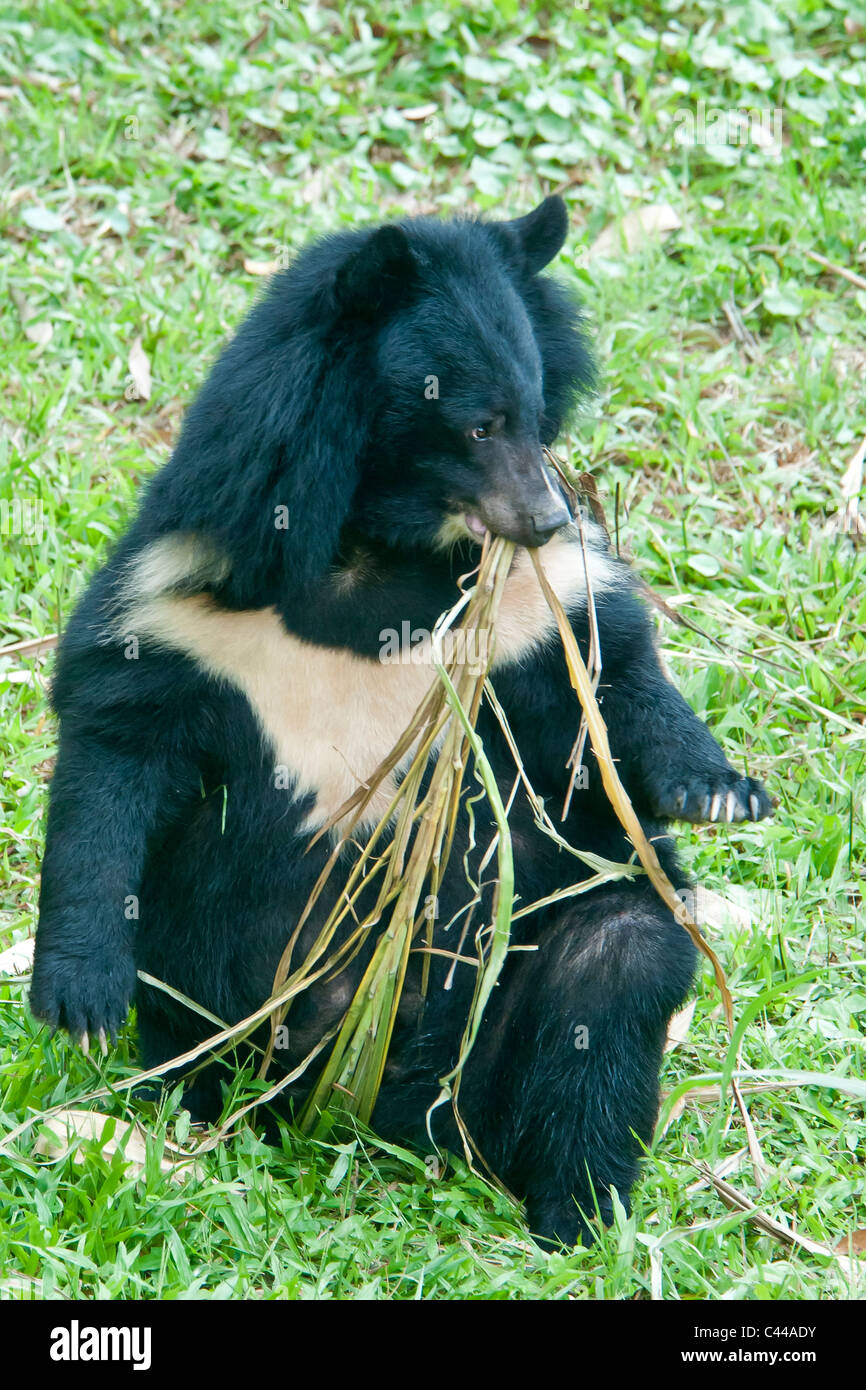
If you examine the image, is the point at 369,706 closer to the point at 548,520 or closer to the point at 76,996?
the point at 548,520

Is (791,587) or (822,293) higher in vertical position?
(822,293)

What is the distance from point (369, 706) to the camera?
3.87m

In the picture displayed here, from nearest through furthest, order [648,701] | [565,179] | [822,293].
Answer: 1. [648,701]
2. [822,293]
3. [565,179]

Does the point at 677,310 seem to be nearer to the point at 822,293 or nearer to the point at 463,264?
the point at 822,293

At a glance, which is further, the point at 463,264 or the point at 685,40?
the point at 685,40

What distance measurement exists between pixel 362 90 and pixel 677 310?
185cm

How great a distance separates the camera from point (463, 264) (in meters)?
3.62

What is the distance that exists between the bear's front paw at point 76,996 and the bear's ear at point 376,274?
1.47 metres

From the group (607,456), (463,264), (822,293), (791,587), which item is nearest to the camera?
(463,264)

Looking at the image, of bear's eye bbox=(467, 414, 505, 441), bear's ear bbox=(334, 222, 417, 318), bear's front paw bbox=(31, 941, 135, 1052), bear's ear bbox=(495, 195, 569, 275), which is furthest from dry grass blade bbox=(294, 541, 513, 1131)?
bear's ear bbox=(495, 195, 569, 275)

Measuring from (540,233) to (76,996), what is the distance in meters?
1.96

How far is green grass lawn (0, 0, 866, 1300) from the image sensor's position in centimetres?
352

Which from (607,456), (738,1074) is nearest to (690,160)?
(607,456)

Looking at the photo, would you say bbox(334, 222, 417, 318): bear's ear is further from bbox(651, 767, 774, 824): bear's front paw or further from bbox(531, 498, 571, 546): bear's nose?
bbox(651, 767, 774, 824): bear's front paw
